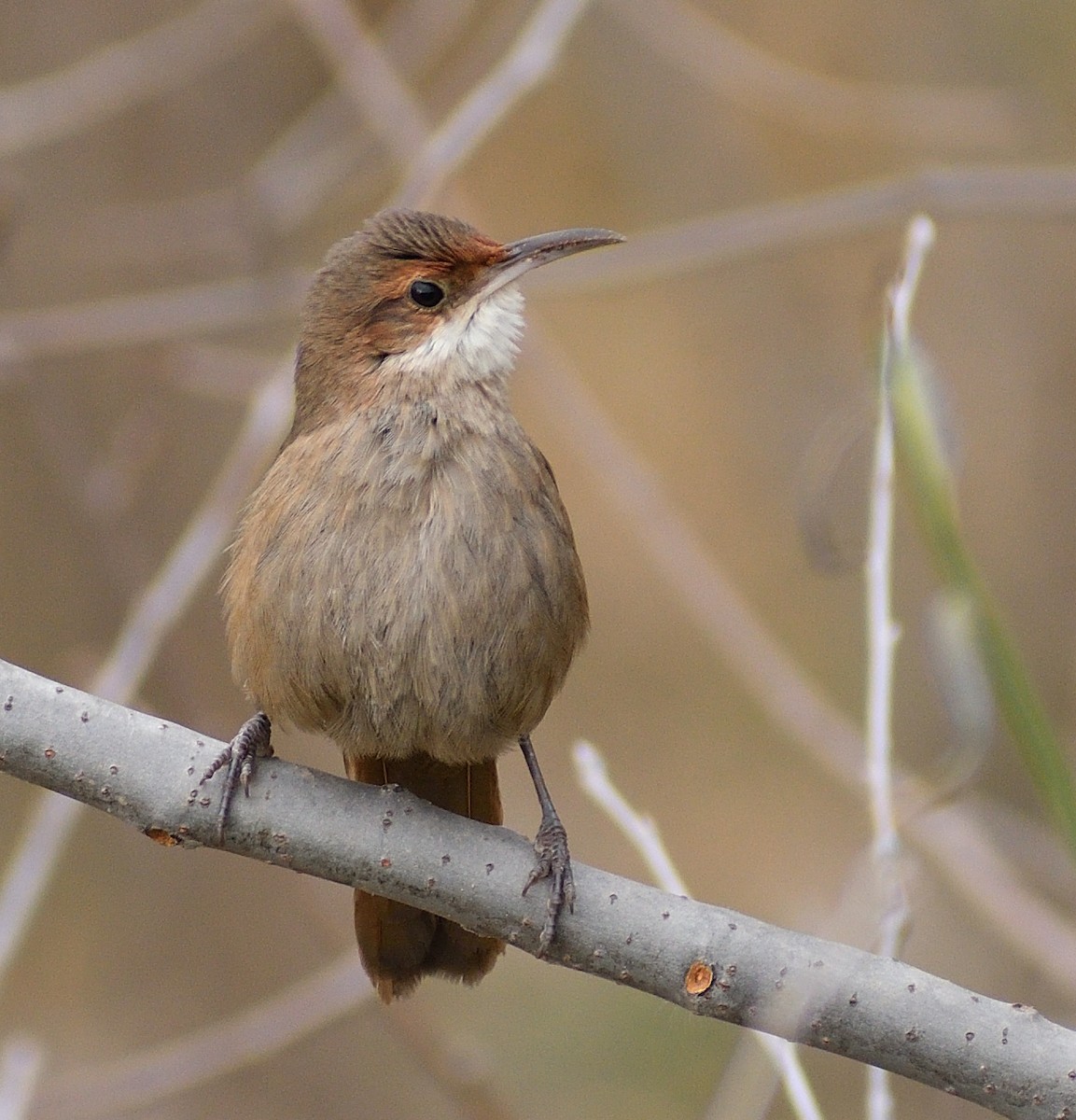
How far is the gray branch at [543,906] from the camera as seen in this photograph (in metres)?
2.27

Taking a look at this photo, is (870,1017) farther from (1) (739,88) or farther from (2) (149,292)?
Result: (2) (149,292)

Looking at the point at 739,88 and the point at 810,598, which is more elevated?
the point at 739,88

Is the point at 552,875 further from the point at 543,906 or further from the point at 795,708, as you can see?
the point at 795,708

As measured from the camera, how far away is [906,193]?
4469 millimetres

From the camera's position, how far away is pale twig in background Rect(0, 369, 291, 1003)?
3627 millimetres

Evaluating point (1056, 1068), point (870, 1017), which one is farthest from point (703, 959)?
point (1056, 1068)

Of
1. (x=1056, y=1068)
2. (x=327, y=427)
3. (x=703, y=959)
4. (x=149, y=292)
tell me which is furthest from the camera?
(x=149, y=292)

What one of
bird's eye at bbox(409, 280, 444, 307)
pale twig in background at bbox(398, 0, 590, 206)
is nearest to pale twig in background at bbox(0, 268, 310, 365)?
pale twig in background at bbox(398, 0, 590, 206)

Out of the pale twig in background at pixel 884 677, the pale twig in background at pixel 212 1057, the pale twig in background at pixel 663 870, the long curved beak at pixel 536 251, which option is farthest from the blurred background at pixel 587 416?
the pale twig in background at pixel 884 677

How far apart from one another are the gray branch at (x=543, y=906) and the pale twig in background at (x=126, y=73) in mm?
3044

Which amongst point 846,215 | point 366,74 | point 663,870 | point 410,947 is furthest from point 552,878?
point 366,74

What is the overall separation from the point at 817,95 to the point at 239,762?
4264 millimetres

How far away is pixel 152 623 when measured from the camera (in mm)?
4016

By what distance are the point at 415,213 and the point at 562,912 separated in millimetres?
1627
